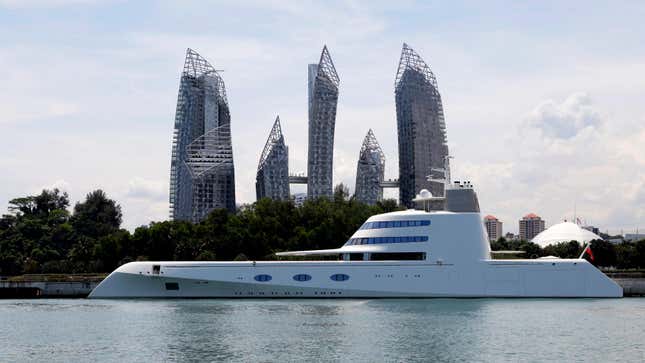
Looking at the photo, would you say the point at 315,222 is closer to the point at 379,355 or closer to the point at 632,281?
the point at 632,281

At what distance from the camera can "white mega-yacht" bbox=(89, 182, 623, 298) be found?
6069cm

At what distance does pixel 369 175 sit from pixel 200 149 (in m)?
37.3

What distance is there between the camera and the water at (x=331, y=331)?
38188mm

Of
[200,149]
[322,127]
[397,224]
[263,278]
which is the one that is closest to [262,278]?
[263,278]

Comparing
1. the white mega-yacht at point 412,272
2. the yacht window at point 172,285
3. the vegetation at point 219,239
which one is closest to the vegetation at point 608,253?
the vegetation at point 219,239

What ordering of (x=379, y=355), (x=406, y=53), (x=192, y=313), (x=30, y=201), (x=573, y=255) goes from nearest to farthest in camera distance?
1. (x=379, y=355)
2. (x=192, y=313)
3. (x=573, y=255)
4. (x=30, y=201)
5. (x=406, y=53)

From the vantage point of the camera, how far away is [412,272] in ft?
198

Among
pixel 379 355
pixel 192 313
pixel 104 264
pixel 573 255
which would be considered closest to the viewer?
pixel 379 355

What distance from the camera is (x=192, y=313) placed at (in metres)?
53.3

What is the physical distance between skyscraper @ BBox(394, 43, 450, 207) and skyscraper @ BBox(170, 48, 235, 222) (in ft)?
106

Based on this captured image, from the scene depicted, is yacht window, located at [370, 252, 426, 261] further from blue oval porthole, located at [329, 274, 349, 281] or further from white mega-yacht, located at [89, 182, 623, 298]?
blue oval porthole, located at [329, 274, 349, 281]

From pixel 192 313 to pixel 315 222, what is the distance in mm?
48727

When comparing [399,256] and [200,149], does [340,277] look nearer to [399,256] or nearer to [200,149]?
[399,256]

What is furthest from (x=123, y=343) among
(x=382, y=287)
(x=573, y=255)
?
(x=573, y=255)
